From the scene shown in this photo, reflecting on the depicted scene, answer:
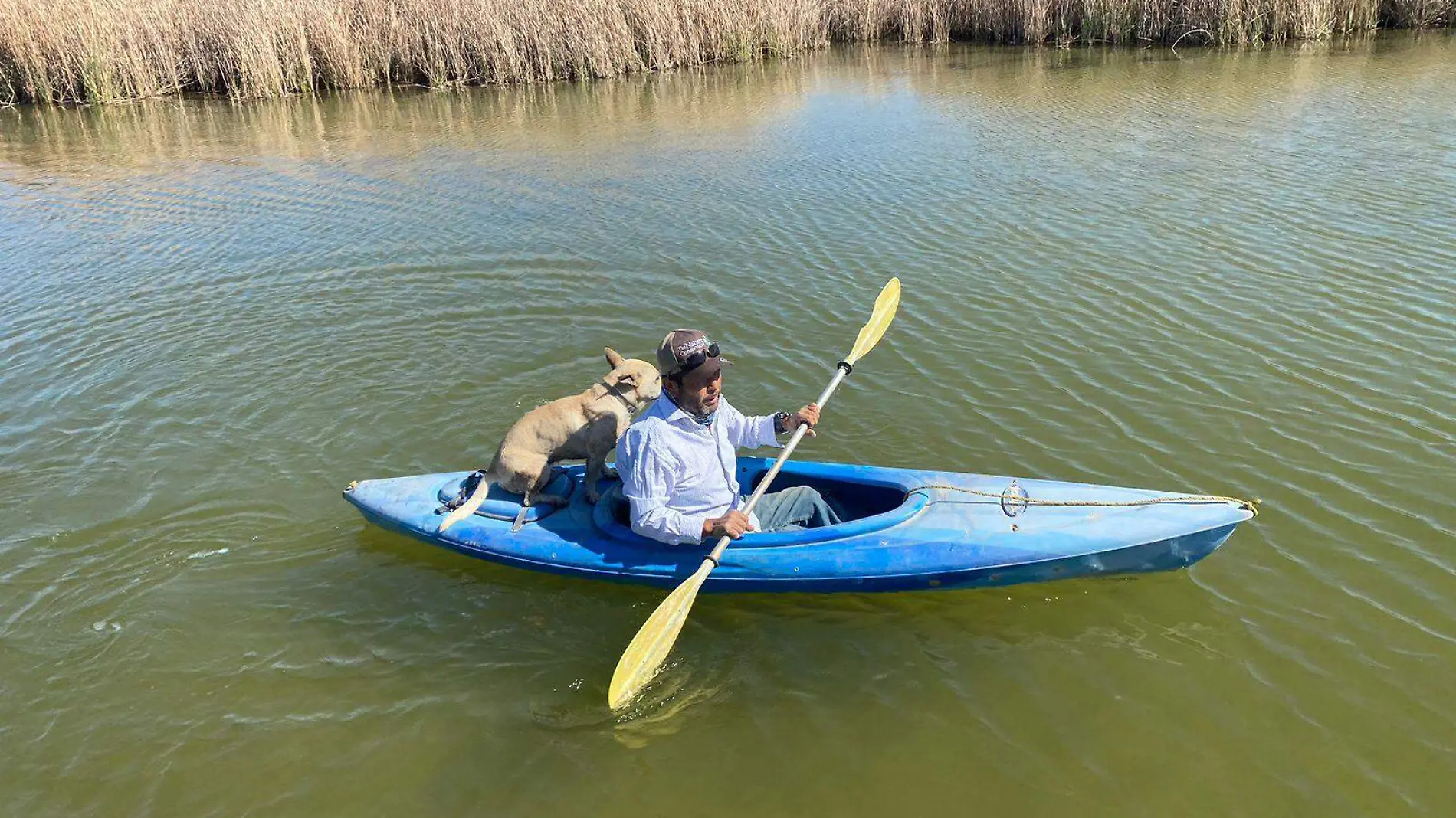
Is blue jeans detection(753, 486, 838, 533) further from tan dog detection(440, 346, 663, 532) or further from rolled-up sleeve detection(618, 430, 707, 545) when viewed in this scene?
tan dog detection(440, 346, 663, 532)

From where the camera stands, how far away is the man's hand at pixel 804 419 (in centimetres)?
478

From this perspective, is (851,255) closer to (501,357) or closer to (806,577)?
(501,357)

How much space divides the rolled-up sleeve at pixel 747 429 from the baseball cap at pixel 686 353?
24.9 inches

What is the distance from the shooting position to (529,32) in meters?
Answer: 20.3

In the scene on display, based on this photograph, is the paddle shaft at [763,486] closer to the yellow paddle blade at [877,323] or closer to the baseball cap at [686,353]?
the baseball cap at [686,353]

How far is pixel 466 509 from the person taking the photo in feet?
17.1

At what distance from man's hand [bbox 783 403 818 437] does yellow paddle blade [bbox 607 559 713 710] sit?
0.89 meters

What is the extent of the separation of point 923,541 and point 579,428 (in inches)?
73.0

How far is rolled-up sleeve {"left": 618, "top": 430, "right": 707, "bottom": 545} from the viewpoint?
4398 mm

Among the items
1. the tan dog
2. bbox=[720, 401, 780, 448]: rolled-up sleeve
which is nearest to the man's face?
bbox=[720, 401, 780, 448]: rolled-up sleeve

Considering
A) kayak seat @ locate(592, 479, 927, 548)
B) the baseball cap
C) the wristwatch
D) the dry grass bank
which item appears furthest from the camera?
the dry grass bank

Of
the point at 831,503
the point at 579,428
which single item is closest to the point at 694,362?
the point at 579,428

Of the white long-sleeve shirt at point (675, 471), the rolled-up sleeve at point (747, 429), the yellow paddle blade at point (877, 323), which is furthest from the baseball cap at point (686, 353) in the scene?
the yellow paddle blade at point (877, 323)

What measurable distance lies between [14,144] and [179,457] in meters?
13.9
